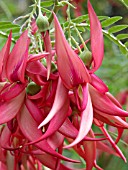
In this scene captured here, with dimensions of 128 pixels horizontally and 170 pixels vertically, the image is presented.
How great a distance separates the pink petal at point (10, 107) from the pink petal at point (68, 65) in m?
0.10

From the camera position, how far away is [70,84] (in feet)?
2.85

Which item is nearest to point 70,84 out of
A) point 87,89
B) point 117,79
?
point 87,89

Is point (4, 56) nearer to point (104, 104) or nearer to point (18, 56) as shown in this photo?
point (18, 56)

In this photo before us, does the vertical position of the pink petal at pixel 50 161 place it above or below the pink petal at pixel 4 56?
below

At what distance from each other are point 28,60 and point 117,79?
1.04 meters

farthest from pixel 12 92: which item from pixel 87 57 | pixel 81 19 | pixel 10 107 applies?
pixel 81 19

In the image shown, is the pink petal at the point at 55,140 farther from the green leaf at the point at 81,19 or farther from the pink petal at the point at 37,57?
the green leaf at the point at 81,19

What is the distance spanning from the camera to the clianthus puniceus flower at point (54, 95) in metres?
0.85

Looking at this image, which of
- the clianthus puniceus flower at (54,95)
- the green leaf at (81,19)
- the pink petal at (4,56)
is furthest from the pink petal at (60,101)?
the green leaf at (81,19)

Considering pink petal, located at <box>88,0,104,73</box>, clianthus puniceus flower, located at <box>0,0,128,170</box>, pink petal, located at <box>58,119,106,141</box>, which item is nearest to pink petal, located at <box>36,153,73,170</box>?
clianthus puniceus flower, located at <box>0,0,128,170</box>

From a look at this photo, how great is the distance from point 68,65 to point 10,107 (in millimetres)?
139

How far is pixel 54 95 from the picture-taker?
896 mm

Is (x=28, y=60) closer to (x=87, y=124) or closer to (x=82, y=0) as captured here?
(x=87, y=124)

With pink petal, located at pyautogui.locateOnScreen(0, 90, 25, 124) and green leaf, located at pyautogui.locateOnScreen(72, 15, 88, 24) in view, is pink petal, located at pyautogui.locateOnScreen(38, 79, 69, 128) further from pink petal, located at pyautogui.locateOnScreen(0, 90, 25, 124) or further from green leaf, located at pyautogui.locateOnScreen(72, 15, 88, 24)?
green leaf, located at pyautogui.locateOnScreen(72, 15, 88, 24)
